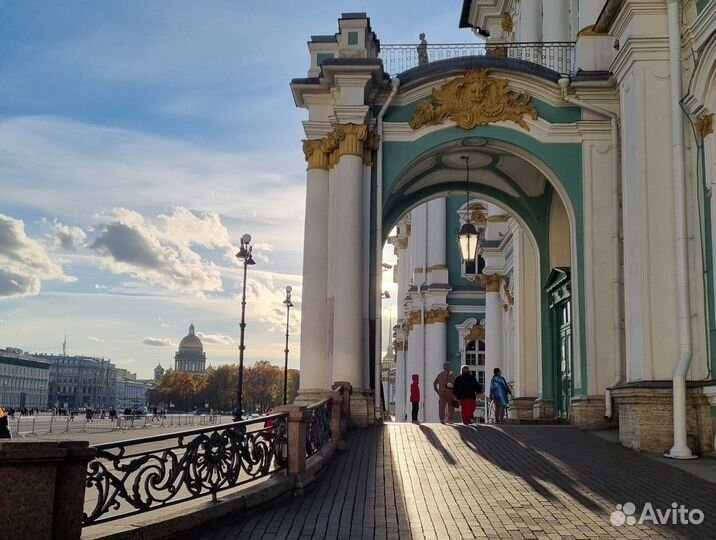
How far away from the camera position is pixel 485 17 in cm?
3006

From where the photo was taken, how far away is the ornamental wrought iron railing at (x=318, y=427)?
11.5m

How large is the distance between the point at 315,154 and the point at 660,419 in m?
8.96

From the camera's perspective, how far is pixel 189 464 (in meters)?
8.21

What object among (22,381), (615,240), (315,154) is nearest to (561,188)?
(615,240)

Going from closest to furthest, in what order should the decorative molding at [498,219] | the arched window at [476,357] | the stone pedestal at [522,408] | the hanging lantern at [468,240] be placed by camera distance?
the hanging lantern at [468,240]
the stone pedestal at [522,408]
the decorative molding at [498,219]
the arched window at [476,357]

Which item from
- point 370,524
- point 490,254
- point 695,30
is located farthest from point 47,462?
point 490,254

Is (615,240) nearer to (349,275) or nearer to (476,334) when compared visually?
(349,275)

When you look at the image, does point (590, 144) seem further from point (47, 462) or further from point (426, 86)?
point (47, 462)

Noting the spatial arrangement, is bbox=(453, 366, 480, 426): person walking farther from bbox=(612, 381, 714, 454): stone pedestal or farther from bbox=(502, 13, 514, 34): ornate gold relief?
bbox=(502, 13, 514, 34): ornate gold relief

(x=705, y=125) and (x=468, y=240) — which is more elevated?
(x=705, y=125)

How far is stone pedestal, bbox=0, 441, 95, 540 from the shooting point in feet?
19.2

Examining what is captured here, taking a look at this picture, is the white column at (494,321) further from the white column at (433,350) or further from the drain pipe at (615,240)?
the drain pipe at (615,240)

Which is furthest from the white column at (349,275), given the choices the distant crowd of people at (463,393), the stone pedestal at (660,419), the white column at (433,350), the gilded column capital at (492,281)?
the white column at (433,350)

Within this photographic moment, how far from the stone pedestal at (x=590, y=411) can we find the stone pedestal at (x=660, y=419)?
107 inches
